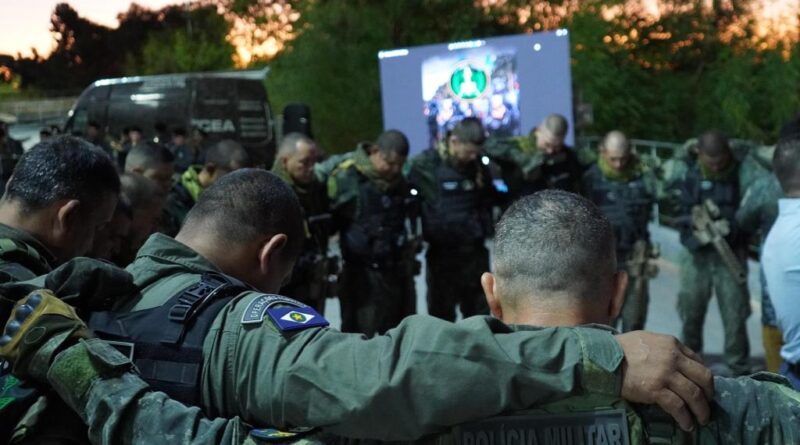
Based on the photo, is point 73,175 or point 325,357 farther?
point 73,175

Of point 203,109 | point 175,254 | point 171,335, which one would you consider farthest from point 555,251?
point 203,109

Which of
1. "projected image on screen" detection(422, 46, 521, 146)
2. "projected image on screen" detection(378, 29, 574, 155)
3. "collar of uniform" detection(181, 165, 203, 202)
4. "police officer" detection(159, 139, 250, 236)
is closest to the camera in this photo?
"police officer" detection(159, 139, 250, 236)

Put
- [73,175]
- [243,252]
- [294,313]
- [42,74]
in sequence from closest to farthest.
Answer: [294,313] < [243,252] < [73,175] < [42,74]

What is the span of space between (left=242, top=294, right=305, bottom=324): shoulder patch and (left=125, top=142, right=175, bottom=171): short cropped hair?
3.57 meters

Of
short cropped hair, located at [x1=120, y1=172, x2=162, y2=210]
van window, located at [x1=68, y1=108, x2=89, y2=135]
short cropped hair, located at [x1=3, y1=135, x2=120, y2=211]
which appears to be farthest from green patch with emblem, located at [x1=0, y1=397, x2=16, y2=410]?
van window, located at [x1=68, y1=108, x2=89, y2=135]

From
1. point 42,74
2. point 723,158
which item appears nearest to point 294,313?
point 723,158

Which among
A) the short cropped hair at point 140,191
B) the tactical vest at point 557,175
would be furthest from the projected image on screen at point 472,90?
the short cropped hair at point 140,191

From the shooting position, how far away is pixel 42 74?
37.4 meters

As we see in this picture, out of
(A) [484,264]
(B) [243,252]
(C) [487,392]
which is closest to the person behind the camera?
(C) [487,392]

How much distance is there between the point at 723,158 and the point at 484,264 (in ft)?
5.96

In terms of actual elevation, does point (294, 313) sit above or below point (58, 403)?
above

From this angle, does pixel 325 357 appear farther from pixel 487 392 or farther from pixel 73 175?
pixel 73 175

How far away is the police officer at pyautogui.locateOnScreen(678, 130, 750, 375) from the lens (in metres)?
7.00

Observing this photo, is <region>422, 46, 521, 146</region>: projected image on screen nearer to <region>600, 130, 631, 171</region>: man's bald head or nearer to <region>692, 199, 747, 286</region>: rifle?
<region>600, 130, 631, 171</region>: man's bald head
